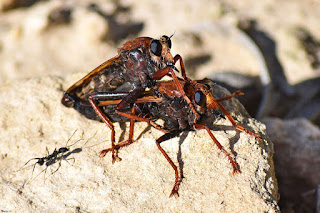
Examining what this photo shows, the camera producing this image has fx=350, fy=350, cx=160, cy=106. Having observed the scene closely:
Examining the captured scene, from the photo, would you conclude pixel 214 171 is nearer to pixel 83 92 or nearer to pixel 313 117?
pixel 83 92

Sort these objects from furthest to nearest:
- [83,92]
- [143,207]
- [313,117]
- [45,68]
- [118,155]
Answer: [45,68], [313,117], [83,92], [118,155], [143,207]

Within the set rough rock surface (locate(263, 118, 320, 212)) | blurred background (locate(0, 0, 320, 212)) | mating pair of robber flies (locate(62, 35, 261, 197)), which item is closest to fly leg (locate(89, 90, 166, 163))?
mating pair of robber flies (locate(62, 35, 261, 197))

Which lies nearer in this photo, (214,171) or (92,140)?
(214,171)

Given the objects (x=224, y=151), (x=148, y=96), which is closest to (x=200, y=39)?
(x=148, y=96)

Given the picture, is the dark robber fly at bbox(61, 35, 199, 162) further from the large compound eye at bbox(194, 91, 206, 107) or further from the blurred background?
the blurred background

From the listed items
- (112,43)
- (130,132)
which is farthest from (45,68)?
(130,132)

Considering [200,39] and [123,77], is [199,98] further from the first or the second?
[200,39]

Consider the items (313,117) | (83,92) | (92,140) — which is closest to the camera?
(92,140)
